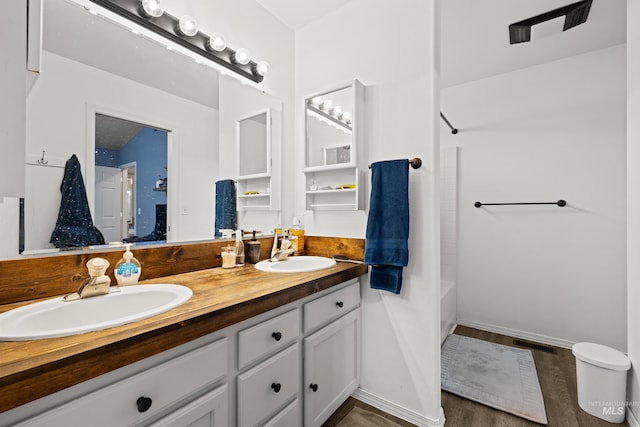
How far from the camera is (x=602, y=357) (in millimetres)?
1672

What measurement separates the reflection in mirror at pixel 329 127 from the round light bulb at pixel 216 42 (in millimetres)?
641

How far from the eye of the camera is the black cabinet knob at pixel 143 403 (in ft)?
2.40

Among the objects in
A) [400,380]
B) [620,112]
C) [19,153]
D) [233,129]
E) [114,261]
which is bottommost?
[400,380]

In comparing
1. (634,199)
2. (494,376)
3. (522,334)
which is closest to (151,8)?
(634,199)

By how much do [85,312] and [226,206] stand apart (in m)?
0.89

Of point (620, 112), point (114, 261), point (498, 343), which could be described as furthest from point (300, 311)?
point (620, 112)

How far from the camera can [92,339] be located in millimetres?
679

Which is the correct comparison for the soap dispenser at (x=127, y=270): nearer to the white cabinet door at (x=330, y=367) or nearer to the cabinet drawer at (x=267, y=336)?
the cabinet drawer at (x=267, y=336)

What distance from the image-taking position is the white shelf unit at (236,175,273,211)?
6.01 feet

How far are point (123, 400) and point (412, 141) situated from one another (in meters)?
Result: 1.64

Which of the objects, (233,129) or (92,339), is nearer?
(92,339)

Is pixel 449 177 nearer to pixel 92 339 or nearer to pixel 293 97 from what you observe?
pixel 293 97

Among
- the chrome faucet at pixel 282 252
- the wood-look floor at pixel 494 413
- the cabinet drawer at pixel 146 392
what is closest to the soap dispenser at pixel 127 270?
the cabinet drawer at pixel 146 392

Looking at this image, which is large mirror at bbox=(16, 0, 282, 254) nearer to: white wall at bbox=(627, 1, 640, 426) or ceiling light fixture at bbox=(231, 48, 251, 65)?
ceiling light fixture at bbox=(231, 48, 251, 65)
